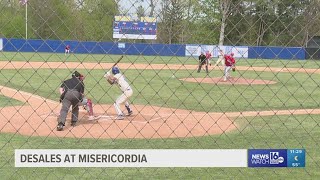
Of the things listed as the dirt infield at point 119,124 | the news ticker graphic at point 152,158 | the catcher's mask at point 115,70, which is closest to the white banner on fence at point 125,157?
the news ticker graphic at point 152,158

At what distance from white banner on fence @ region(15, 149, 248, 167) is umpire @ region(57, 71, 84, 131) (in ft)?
17.8

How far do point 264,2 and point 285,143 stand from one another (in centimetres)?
290

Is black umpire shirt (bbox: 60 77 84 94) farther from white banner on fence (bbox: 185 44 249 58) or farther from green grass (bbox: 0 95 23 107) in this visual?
green grass (bbox: 0 95 23 107)

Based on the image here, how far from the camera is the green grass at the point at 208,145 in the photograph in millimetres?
6980

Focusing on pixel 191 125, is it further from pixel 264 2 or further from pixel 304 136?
pixel 264 2

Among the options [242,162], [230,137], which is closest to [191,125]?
[230,137]

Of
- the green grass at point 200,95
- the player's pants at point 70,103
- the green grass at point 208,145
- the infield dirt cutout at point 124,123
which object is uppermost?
the player's pants at point 70,103

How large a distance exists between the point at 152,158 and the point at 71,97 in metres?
5.96

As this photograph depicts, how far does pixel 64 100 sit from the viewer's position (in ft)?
34.8

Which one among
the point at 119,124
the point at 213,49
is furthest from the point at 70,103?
the point at 213,49

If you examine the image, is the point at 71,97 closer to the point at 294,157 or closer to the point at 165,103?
the point at 165,103

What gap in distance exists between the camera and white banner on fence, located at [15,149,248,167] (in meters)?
4.91

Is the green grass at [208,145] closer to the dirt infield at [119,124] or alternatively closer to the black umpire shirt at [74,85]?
the dirt infield at [119,124]

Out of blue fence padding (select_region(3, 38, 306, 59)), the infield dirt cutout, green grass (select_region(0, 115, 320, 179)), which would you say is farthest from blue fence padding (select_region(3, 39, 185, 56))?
green grass (select_region(0, 115, 320, 179))
